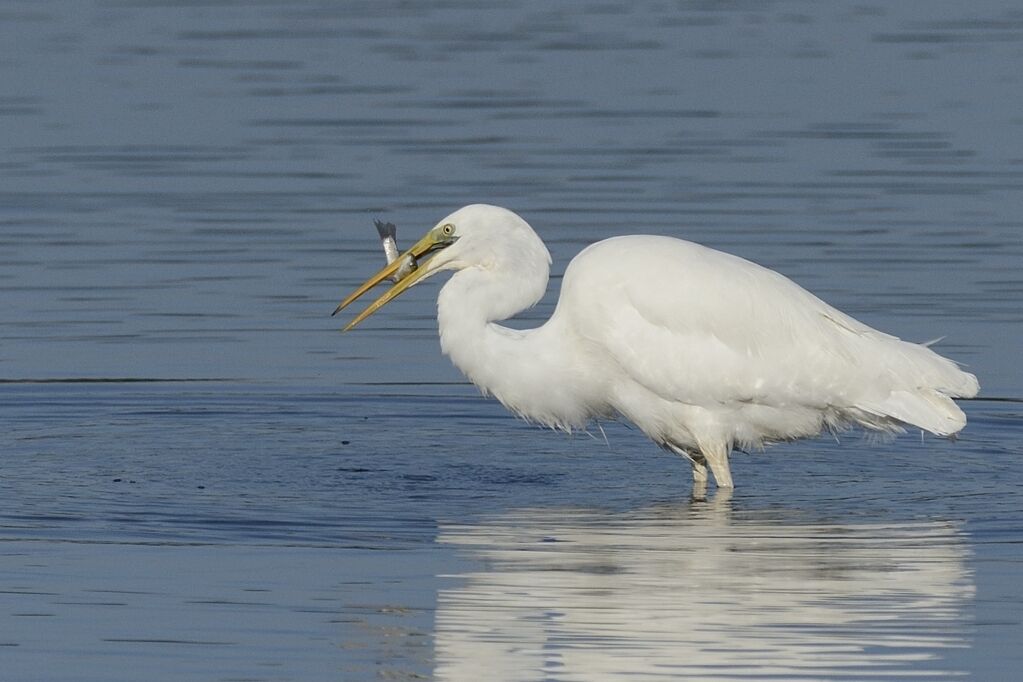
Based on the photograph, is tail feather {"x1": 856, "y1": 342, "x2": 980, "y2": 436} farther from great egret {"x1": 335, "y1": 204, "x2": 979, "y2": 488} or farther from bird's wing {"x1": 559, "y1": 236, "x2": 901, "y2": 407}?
bird's wing {"x1": 559, "y1": 236, "x2": 901, "y2": 407}

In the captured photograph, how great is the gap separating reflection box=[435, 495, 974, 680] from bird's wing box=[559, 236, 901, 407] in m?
0.67

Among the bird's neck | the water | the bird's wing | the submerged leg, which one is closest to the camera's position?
the water


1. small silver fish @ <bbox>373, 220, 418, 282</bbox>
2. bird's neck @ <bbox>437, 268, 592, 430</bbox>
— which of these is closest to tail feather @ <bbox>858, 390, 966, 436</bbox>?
bird's neck @ <bbox>437, 268, 592, 430</bbox>

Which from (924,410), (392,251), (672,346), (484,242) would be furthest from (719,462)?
(392,251)

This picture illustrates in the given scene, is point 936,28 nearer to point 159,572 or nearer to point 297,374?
point 297,374

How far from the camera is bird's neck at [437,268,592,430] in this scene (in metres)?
11.9

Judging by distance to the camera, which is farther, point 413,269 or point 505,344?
point 413,269

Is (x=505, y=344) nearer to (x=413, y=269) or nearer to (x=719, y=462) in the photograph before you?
(x=413, y=269)

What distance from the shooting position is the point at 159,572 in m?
9.94

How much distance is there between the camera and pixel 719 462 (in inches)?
465

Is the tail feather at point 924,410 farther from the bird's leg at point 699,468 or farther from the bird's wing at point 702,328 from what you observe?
the bird's leg at point 699,468

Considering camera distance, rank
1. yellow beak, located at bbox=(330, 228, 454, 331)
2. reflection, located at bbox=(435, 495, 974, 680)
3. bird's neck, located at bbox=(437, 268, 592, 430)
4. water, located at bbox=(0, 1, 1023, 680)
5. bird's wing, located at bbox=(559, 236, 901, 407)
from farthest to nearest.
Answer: yellow beak, located at bbox=(330, 228, 454, 331) → bird's neck, located at bbox=(437, 268, 592, 430) → bird's wing, located at bbox=(559, 236, 901, 407) → water, located at bbox=(0, 1, 1023, 680) → reflection, located at bbox=(435, 495, 974, 680)

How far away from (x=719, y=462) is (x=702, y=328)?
0.66 m

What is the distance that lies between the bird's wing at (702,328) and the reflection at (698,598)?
0.67 meters
